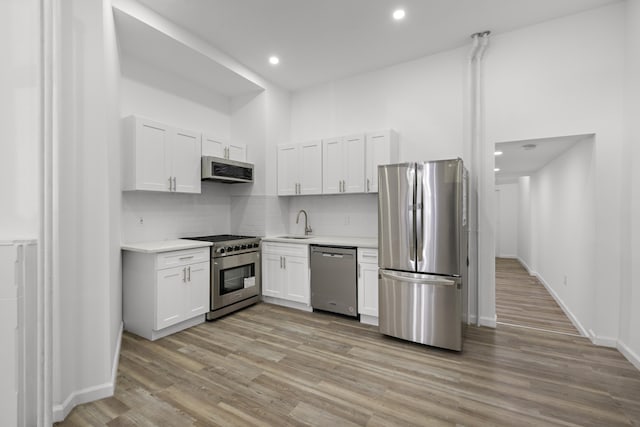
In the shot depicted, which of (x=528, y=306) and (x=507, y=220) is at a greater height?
(x=507, y=220)

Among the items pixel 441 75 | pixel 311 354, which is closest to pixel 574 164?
pixel 441 75

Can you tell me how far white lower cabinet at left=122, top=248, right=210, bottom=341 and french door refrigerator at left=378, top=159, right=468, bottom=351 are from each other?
2.13 meters

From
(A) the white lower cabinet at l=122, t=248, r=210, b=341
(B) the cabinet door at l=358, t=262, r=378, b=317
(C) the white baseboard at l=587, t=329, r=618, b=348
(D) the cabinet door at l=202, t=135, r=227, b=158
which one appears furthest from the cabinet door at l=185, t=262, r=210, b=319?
(C) the white baseboard at l=587, t=329, r=618, b=348

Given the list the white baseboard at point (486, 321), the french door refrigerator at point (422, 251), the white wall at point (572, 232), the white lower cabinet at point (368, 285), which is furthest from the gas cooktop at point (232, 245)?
the white wall at point (572, 232)

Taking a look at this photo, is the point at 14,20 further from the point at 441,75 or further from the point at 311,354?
the point at 441,75

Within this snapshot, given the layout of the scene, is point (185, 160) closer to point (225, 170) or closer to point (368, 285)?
point (225, 170)

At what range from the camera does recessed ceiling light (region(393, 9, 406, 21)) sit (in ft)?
9.57

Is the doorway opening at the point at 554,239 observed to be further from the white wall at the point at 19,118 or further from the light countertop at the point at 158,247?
the white wall at the point at 19,118

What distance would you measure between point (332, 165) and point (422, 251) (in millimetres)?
1840

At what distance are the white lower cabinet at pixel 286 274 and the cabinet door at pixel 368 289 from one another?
0.76 meters

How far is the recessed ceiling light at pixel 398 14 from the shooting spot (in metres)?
2.92

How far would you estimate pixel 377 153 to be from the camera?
378cm

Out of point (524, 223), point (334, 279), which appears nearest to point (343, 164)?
point (334, 279)

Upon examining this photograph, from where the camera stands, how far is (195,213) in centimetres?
419
